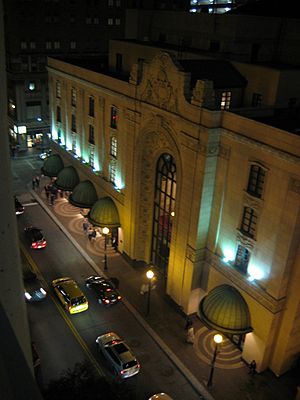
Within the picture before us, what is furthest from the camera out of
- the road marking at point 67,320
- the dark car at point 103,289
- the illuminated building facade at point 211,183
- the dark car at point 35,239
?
the dark car at point 35,239

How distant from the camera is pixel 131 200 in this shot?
4075 cm

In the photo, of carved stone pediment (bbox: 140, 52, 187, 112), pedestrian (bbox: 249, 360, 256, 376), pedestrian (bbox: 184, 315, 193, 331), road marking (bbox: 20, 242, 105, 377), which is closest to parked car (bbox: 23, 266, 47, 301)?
road marking (bbox: 20, 242, 105, 377)

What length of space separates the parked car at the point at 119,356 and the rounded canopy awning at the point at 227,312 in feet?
20.2

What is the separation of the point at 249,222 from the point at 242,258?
3.04m

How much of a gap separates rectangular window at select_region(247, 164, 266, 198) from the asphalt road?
1439cm

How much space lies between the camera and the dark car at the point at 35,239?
145 ft

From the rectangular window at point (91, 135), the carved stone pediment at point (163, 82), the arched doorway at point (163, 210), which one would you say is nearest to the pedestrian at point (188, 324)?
the arched doorway at point (163, 210)

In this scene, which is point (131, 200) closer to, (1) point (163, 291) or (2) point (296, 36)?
(1) point (163, 291)

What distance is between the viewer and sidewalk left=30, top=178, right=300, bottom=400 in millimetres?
28984

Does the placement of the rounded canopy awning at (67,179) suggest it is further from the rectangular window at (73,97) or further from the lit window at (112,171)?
the lit window at (112,171)

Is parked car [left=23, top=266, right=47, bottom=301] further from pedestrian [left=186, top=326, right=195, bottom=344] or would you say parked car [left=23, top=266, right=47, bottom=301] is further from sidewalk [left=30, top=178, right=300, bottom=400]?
pedestrian [left=186, top=326, right=195, bottom=344]

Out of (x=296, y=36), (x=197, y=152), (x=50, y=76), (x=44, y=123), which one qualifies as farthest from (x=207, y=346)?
(x=44, y=123)

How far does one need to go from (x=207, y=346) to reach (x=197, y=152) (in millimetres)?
15540

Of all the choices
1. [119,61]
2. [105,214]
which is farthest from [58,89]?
[105,214]
